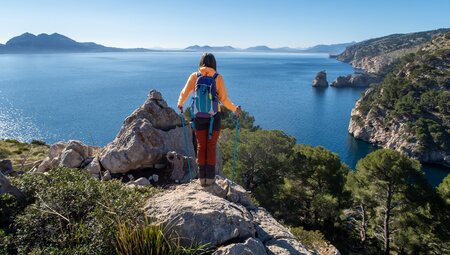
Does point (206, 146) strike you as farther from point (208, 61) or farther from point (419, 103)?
point (419, 103)

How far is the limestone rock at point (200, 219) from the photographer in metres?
5.94

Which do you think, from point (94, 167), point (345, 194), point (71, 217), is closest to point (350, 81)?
point (345, 194)

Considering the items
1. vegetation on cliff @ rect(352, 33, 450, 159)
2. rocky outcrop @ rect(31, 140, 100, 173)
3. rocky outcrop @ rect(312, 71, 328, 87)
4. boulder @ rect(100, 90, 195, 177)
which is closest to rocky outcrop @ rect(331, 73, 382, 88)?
rocky outcrop @ rect(312, 71, 328, 87)

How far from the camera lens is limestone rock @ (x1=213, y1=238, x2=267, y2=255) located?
5551mm

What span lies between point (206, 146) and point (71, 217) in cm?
375

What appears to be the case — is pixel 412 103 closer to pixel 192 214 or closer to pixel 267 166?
pixel 267 166

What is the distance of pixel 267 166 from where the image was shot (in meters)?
26.9

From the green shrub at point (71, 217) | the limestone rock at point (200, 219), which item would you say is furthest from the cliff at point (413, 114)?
the green shrub at point (71, 217)

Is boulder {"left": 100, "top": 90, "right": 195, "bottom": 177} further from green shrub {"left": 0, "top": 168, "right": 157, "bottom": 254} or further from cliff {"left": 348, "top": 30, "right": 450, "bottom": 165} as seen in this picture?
cliff {"left": 348, "top": 30, "right": 450, "bottom": 165}

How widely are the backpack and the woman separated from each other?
0.13 metres

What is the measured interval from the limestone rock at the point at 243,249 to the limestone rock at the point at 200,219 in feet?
0.99

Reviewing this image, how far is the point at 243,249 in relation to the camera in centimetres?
562

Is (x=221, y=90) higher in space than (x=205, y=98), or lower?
higher

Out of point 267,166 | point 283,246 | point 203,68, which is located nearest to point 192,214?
point 283,246
